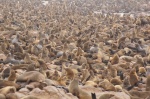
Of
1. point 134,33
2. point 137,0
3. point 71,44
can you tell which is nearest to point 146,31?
point 134,33

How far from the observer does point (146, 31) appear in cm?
1352

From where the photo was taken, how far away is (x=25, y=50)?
10266 millimetres

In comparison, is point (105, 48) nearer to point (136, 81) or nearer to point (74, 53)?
point (74, 53)

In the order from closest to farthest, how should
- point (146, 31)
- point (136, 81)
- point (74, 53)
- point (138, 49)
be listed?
point (136, 81) < point (74, 53) < point (138, 49) < point (146, 31)

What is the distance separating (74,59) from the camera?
965cm

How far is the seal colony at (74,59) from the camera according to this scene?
6156 mm

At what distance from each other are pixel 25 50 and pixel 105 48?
281 centimetres

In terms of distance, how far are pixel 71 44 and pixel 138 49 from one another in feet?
7.70

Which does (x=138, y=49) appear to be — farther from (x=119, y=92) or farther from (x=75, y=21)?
(x=75, y=21)

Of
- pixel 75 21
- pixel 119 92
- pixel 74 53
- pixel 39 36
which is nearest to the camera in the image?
pixel 119 92

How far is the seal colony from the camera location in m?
6.16

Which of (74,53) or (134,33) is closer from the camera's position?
(74,53)

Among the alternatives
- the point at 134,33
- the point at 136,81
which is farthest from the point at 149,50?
the point at 136,81

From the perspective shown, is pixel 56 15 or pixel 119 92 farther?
pixel 56 15
